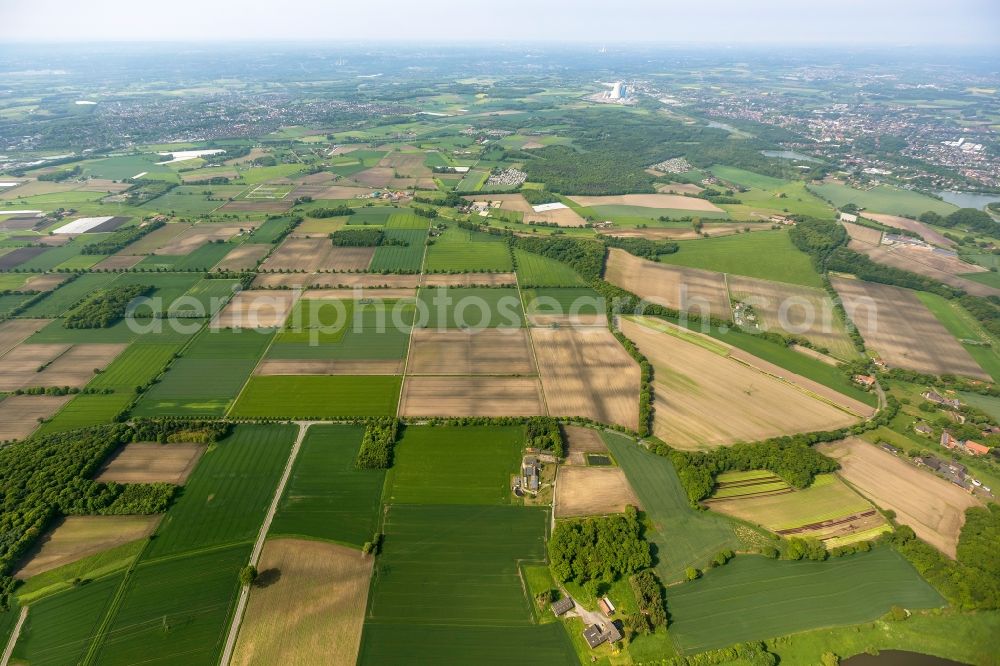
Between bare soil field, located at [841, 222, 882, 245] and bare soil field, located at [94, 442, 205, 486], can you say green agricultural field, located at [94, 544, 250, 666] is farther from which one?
bare soil field, located at [841, 222, 882, 245]

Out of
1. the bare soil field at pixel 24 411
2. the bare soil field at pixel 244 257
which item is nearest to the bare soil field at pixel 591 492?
the bare soil field at pixel 24 411

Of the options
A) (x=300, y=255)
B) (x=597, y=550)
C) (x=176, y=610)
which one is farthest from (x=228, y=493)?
(x=300, y=255)

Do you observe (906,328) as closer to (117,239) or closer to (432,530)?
(432,530)

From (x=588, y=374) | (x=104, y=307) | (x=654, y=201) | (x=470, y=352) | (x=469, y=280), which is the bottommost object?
(x=588, y=374)

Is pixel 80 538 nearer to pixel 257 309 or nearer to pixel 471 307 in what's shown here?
pixel 257 309

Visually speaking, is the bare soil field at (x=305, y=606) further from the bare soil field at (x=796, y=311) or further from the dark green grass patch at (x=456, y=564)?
the bare soil field at (x=796, y=311)

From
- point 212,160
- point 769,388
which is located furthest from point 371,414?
point 212,160

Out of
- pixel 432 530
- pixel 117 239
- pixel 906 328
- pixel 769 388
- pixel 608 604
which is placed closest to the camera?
pixel 608 604
